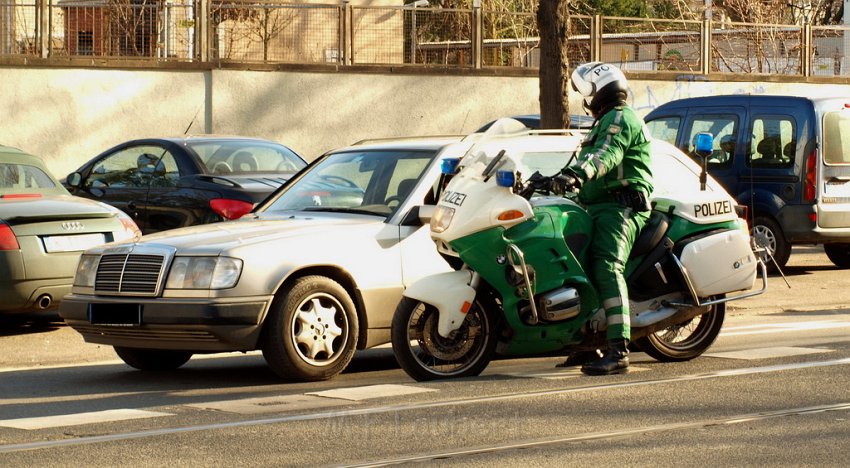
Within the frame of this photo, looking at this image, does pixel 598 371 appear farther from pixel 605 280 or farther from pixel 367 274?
pixel 367 274

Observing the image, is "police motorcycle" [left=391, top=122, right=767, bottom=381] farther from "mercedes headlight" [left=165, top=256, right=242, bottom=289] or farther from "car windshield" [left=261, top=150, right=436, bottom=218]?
"mercedes headlight" [left=165, top=256, right=242, bottom=289]

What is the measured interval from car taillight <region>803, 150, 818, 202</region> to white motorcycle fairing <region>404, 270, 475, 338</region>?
830 centimetres

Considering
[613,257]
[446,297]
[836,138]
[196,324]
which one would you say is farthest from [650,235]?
[836,138]

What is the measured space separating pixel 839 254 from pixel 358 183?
30.2 ft

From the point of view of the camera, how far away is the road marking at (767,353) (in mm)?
9617

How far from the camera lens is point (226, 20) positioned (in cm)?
2509

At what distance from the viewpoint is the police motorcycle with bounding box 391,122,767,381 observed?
8.35 metres

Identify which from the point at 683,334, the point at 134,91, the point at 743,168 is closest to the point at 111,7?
the point at 134,91

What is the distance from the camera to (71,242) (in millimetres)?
11531

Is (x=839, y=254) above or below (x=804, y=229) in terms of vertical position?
below

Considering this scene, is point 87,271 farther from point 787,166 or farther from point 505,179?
point 787,166

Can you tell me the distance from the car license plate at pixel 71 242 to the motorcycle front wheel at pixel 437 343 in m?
3.97

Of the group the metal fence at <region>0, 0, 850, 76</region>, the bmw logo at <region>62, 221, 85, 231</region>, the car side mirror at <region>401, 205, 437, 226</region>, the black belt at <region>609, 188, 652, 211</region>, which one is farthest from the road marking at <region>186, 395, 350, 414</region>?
the metal fence at <region>0, 0, 850, 76</region>

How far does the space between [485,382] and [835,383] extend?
1.96 metres
